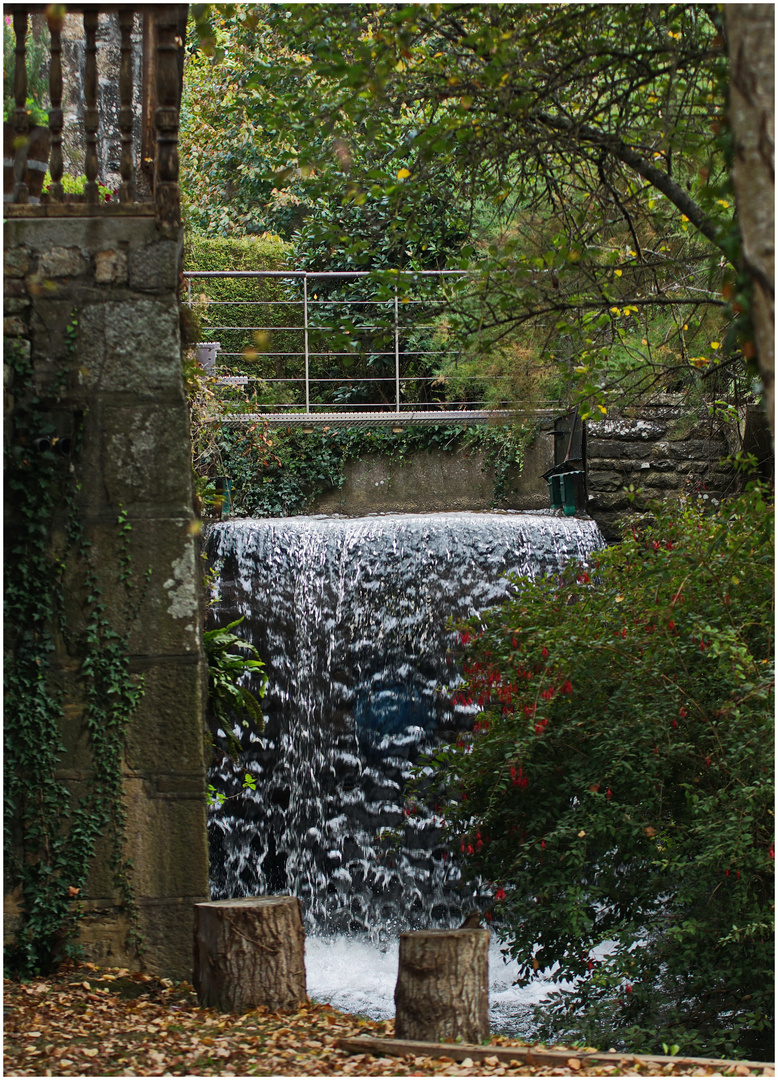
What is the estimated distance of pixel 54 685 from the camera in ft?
12.6

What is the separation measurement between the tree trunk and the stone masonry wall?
272cm

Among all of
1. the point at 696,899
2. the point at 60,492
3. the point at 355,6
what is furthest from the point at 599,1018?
the point at 355,6

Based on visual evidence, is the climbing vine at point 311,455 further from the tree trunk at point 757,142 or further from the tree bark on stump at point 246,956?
the tree trunk at point 757,142

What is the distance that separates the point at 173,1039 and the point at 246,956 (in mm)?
437

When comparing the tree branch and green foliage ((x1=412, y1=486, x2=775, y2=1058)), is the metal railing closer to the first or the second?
the tree branch

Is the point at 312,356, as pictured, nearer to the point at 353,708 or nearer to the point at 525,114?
the point at 353,708

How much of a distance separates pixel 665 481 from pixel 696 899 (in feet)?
16.7

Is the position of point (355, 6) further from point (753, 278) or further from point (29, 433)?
point (753, 278)

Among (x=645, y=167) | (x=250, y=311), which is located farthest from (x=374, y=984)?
(x=250, y=311)

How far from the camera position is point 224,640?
483 centimetres

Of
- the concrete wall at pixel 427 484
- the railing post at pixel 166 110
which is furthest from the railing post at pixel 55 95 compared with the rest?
the concrete wall at pixel 427 484

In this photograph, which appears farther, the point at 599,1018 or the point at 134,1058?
the point at 599,1018

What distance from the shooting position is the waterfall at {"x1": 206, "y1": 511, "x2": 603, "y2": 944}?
6.89 m

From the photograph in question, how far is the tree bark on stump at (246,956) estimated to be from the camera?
3.57m
